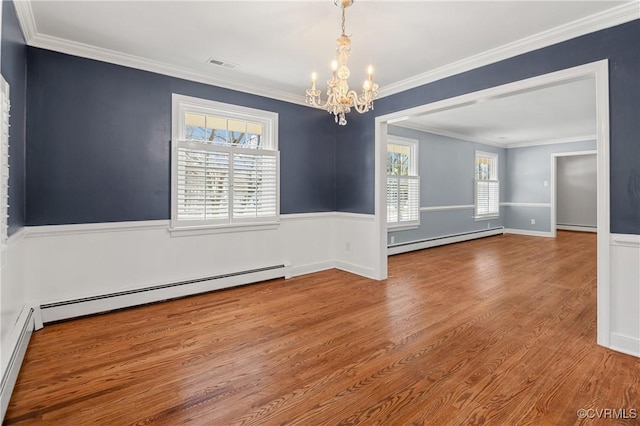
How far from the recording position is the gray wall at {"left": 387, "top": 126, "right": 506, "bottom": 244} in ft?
22.6

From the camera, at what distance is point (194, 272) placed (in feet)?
12.9

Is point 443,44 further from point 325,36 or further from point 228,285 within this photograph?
point 228,285

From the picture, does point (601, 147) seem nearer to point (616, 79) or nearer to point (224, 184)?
point (616, 79)

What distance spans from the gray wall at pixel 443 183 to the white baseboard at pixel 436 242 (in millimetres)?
89

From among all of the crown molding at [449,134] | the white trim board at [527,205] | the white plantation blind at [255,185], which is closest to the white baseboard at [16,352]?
the white plantation blind at [255,185]

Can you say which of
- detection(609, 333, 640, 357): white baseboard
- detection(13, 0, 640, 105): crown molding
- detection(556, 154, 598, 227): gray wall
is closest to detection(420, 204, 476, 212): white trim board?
detection(13, 0, 640, 105): crown molding

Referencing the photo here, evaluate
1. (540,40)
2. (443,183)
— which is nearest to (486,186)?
(443,183)

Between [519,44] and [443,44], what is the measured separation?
683 millimetres

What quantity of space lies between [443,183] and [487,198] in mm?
2130

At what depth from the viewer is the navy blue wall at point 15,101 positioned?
7.26ft

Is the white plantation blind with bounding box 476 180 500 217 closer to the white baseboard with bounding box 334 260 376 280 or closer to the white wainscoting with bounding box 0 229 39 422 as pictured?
the white baseboard with bounding box 334 260 376 280

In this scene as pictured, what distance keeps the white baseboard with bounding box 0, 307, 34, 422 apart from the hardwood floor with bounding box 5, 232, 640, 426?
73 mm

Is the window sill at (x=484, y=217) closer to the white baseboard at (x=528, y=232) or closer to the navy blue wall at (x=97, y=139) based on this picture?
the white baseboard at (x=528, y=232)

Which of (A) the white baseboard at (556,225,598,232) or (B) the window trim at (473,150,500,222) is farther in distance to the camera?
(A) the white baseboard at (556,225,598,232)
